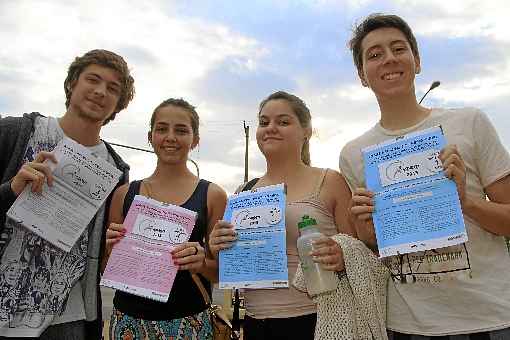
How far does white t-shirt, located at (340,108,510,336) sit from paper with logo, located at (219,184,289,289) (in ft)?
2.01

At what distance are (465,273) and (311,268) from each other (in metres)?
0.70

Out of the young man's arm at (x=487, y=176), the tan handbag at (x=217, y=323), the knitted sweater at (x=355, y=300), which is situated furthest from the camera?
the tan handbag at (x=217, y=323)

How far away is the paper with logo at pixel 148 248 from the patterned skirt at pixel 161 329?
0.18 m

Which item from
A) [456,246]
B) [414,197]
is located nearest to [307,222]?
[414,197]

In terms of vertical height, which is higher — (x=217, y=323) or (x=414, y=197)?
(x=414, y=197)

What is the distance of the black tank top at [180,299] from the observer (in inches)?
99.9

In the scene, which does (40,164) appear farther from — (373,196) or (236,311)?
(373,196)

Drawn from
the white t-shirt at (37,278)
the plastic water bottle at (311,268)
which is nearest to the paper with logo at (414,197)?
the plastic water bottle at (311,268)

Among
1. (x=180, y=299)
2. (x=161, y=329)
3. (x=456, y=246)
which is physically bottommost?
(x=161, y=329)

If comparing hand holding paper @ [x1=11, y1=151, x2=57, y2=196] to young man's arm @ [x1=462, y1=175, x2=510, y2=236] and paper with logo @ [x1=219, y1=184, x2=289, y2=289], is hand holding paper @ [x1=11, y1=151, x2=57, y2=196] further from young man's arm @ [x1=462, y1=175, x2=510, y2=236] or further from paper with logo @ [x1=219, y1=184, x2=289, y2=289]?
young man's arm @ [x1=462, y1=175, x2=510, y2=236]

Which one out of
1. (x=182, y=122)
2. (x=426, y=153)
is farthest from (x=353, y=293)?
(x=182, y=122)

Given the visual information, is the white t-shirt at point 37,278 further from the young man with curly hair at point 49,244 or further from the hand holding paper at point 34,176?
the hand holding paper at point 34,176

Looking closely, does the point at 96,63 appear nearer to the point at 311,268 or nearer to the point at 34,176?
the point at 34,176

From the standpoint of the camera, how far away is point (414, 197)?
198 cm
